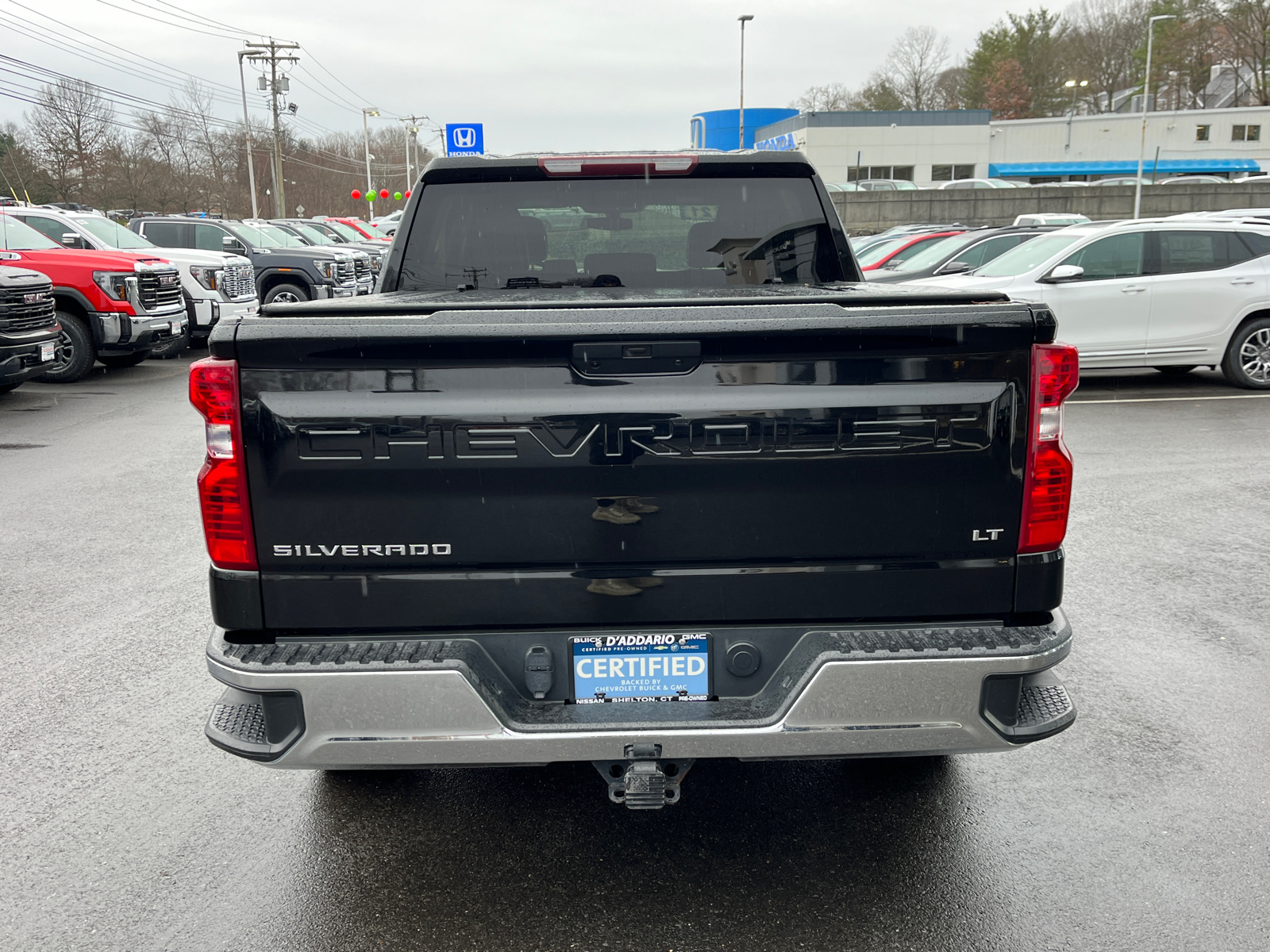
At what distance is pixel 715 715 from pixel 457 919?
3.19 ft

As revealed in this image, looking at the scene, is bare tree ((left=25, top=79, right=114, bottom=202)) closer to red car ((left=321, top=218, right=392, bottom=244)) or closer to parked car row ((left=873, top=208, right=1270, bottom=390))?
red car ((left=321, top=218, right=392, bottom=244))

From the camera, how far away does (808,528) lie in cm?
255

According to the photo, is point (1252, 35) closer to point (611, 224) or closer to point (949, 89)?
point (949, 89)

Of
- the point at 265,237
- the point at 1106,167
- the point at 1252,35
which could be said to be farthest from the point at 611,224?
the point at 1252,35

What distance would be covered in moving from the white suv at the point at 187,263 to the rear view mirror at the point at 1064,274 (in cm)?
1143

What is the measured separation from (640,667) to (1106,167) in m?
79.4

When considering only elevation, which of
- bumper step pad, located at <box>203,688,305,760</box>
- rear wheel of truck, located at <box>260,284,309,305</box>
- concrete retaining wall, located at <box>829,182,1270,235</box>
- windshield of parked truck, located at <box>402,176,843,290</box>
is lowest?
bumper step pad, located at <box>203,688,305,760</box>

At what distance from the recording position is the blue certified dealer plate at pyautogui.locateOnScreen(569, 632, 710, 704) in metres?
2.64

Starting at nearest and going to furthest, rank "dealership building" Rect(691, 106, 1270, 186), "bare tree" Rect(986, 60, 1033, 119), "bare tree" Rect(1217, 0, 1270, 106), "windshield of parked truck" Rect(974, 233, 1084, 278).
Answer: "windshield of parked truck" Rect(974, 233, 1084, 278), "dealership building" Rect(691, 106, 1270, 186), "bare tree" Rect(1217, 0, 1270, 106), "bare tree" Rect(986, 60, 1033, 119)

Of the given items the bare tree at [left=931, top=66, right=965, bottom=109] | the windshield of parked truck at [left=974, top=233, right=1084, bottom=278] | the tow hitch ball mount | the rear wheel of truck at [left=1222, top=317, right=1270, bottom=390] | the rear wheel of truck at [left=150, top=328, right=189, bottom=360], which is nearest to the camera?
the tow hitch ball mount

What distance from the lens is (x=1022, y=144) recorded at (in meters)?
72.1

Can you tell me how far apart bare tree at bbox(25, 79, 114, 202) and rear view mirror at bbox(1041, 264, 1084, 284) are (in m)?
48.8

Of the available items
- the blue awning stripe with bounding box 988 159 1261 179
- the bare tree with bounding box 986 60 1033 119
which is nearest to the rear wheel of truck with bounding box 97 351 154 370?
the blue awning stripe with bounding box 988 159 1261 179

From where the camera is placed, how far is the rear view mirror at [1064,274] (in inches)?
458
